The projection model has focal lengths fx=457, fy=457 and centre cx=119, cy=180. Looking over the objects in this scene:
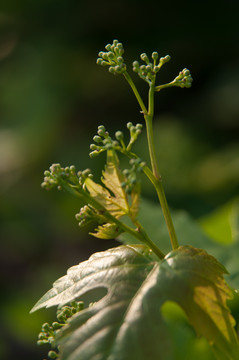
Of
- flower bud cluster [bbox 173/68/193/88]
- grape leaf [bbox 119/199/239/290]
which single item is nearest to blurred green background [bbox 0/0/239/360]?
grape leaf [bbox 119/199/239/290]

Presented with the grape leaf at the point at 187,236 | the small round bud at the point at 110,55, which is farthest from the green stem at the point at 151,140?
the grape leaf at the point at 187,236

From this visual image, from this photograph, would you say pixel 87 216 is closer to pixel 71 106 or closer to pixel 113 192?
pixel 113 192

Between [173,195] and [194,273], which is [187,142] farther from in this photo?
[194,273]

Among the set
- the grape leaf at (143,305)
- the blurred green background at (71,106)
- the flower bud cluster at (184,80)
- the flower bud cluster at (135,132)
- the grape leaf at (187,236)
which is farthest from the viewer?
the blurred green background at (71,106)

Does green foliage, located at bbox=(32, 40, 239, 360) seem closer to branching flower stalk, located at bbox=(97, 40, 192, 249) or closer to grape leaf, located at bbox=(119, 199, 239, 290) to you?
branching flower stalk, located at bbox=(97, 40, 192, 249)

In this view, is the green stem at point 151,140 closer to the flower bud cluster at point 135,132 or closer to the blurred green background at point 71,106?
the flower bud cluster at point 135,132
